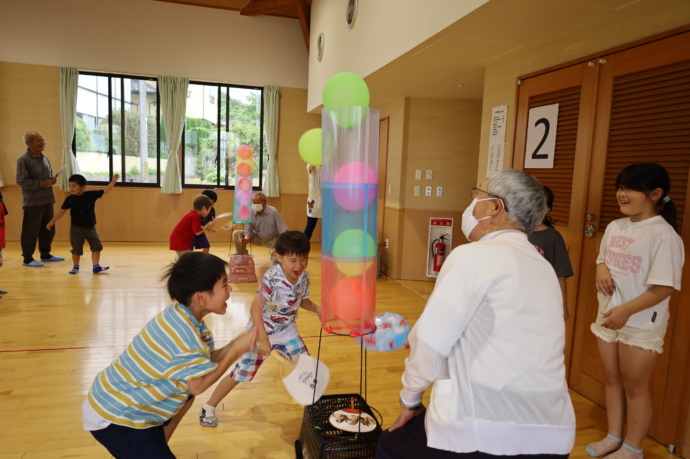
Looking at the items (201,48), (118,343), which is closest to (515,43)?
(118,343)

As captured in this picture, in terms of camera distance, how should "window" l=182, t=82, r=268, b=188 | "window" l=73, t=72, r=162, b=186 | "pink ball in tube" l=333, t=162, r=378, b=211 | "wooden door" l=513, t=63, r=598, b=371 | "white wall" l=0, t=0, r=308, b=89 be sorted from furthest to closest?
"window" l=182, t=82, r=268, b=188
"window" l=73, t=72, r=162, b=186
"white wall" l=0, t=0, r=308, b=89
"wooden door" l=513, t=63, r=598, b=371
"pink ball in tube" l=333, t=162, r=378, b=211

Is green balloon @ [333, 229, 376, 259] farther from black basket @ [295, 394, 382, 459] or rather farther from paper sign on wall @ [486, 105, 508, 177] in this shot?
paper sign on wall @ [486, 105, 508, 177]

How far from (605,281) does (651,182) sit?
0.51 m

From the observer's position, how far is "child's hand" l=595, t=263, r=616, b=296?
7.13ft

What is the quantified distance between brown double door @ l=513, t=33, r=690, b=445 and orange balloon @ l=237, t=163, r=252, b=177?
329 cm

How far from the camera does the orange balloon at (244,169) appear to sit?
549cm

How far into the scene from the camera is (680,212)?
2230 millimetres

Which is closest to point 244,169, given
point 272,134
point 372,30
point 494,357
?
point 372,30

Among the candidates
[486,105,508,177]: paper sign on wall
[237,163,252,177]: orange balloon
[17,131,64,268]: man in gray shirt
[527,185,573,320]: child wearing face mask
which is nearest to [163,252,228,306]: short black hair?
[527,185,573,320]: child wearing face mask

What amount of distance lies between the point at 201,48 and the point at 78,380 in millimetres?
6710

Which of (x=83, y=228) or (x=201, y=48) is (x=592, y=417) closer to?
(x=83, y=228)

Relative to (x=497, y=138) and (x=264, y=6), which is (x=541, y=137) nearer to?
(x=497, y=138)

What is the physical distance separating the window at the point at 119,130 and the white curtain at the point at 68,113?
0.16 meters

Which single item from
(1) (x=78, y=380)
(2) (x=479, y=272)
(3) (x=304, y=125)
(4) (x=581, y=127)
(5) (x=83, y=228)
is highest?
(3) (x=304, y=125)
